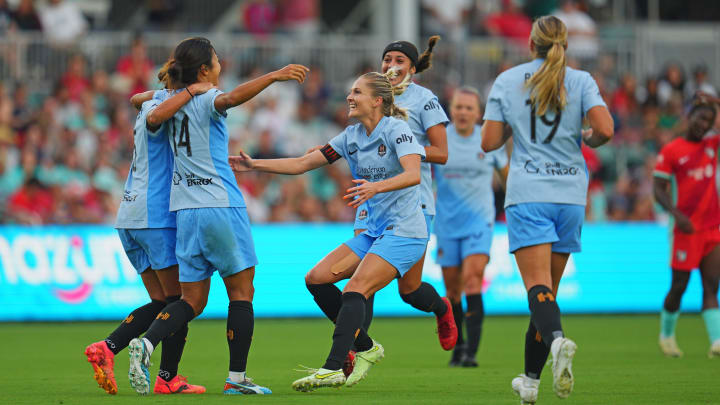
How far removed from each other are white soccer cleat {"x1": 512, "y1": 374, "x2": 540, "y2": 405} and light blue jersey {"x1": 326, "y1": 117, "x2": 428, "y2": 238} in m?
1.34

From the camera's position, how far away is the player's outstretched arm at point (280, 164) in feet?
26.1

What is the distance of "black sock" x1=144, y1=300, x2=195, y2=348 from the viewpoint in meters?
7.52

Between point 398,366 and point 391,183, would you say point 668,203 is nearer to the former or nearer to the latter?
point 398,366

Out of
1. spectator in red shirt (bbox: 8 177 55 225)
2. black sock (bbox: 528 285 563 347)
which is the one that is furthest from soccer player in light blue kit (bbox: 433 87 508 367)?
spectator in red shirt (bbox: 8 177 55 225)

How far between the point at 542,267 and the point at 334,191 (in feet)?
43.3

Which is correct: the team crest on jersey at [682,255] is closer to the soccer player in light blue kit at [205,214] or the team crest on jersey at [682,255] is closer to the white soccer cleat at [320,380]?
the soccer player in light blue kit at [205,214]

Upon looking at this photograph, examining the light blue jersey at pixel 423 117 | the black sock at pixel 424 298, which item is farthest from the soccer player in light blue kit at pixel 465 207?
the light blue jersey at pixel 423 117

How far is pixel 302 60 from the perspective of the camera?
22703 mm

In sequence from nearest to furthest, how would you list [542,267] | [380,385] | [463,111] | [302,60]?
[542,267]
[380,385]
[463,111]
[302,60]

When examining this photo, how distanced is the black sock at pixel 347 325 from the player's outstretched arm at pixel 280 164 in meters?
1.07

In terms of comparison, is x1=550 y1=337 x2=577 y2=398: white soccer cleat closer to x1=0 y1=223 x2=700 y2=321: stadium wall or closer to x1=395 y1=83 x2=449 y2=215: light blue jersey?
x1=395 y1=83 x2=449 y2=215: light blue jersey

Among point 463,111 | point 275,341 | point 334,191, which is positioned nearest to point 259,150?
point 334,191

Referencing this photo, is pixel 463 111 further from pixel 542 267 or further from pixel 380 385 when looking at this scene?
pixel 542 267

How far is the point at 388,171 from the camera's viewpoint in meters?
7.93
